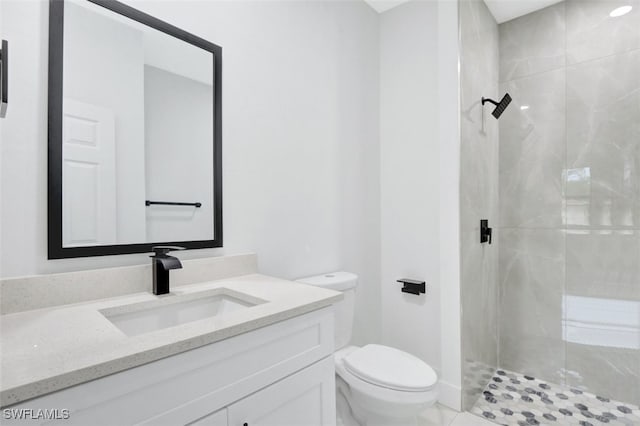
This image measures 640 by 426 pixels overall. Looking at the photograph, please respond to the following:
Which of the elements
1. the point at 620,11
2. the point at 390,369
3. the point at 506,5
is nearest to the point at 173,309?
the point at 390,369

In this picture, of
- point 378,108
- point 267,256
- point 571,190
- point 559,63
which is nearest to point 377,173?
point 378,108

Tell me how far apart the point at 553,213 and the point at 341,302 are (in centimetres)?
168

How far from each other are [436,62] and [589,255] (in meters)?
1.59

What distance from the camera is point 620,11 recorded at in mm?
2033

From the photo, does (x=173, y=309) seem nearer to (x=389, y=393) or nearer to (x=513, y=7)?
(x=389, y=393)

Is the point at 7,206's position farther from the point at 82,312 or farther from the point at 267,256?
the point at 267,256

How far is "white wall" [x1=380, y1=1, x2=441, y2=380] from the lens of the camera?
2016 mm

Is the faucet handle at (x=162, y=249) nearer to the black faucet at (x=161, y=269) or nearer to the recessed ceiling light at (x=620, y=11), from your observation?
the black faucet at (x=161, y=269)

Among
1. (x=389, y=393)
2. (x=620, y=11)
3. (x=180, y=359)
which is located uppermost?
(x=620, y=11)

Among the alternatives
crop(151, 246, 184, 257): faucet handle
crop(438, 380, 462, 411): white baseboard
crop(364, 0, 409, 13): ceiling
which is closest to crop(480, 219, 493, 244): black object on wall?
crop(438, 380, 462, 411): white baseboard

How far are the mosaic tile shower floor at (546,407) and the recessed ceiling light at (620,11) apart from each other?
7.83 ft

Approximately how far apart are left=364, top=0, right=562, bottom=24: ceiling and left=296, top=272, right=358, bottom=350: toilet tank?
181 cm

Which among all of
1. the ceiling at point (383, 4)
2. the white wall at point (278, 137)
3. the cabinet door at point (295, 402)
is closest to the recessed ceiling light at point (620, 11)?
the ceiling at point (383, 4)

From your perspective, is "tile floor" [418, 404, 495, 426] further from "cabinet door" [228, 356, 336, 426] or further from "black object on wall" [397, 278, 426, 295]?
"cabinet door" [228, 356, 336, 426]
